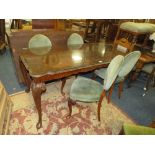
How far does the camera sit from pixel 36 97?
67.7 inches

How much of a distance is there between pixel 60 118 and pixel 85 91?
548 mm

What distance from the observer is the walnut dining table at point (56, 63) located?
1.69 meters

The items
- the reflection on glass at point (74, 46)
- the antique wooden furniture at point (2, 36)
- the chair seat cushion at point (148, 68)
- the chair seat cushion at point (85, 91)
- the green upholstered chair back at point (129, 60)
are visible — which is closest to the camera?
the chair seat cushion at point (85, 91)

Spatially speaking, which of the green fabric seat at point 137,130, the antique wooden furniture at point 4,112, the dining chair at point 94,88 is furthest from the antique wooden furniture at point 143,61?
the antique wooden furniture at point 4,112

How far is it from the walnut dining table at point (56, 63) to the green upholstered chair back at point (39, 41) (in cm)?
13

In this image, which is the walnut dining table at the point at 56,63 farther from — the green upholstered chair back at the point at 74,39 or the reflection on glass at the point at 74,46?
the green upholstered chair back at the point at 74,39

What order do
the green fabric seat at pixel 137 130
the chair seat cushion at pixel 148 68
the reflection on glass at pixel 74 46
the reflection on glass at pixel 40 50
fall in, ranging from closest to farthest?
the green fabric seat at pixel 137 130
the reflection on glass at pixel 40 50
the reflection on glass at pixel 74 46
the chair seat cushion at pixel 148 68

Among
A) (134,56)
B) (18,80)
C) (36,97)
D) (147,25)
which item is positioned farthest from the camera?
(18,80)

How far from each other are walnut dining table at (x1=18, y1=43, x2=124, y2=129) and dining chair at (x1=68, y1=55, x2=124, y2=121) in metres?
0.19

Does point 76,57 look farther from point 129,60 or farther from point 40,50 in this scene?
point 129,60

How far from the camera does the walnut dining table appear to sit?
169cm
